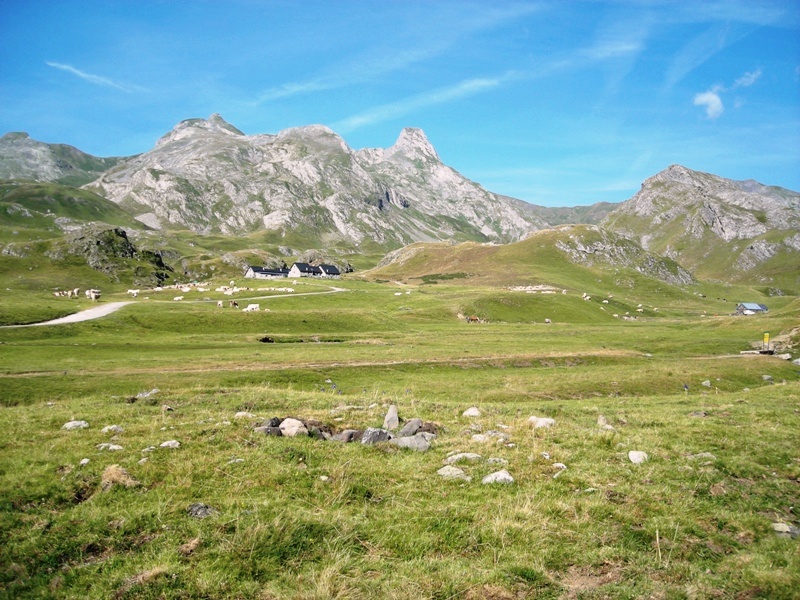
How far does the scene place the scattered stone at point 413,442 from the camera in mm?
16172

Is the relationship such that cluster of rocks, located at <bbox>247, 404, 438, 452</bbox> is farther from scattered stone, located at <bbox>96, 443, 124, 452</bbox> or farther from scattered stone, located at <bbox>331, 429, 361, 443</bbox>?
scattered stone, located at <bbox>96, 443, 124, 452</bbox>

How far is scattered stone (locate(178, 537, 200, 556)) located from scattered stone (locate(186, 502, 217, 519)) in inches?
35.6

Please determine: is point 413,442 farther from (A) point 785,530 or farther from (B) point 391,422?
(A) point 785,530

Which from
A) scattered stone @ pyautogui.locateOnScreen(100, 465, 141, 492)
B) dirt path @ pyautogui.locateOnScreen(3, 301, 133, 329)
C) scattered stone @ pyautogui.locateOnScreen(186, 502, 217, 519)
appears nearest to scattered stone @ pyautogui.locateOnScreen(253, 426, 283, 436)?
scattered stone @ pyautogui.locateOnScreen(100, 465, 141, 492)

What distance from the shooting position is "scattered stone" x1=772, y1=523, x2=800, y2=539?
37.1 feet

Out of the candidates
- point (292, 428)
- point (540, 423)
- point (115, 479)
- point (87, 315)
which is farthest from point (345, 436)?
point (87, 315)

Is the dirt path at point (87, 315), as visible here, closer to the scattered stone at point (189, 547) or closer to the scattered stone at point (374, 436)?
the scattered stone at point (374, 436)

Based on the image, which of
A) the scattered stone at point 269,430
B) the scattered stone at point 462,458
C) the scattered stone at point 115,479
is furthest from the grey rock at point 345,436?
the scattered stone at point 115,479

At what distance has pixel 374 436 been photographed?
55.4ft

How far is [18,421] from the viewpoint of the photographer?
18.6m

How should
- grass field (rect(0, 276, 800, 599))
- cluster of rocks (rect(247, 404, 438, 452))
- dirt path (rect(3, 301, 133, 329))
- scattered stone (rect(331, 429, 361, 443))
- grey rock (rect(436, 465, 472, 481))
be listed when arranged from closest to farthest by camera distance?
1. grass field (rect(0, 276, 800, 599))
2. grey rock (rect(436, 465, 472, 481))
3. cluster of rocks (rect(247, 404, 438, 452))
4. scattered stone (rect(331, 429, 361, 443))
5. dirt path (rect(3, 301, 133, 329))

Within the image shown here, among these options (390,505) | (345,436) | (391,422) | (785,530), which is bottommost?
(785,530)

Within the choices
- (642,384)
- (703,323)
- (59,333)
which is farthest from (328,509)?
(703,323)

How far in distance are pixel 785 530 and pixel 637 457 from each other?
14.8ft
